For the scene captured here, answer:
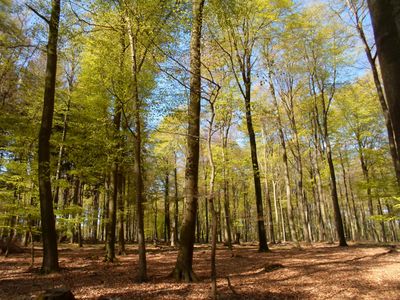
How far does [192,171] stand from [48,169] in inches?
189

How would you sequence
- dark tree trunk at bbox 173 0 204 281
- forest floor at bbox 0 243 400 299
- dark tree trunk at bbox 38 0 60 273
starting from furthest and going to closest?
dark tree trunk at bbox 38 0 60 273
dark tree trunk at bbox 173 0 204 281
forest floor at bbox 0 243 400 299

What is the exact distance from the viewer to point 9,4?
427 inches

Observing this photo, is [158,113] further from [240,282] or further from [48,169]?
[240,282]

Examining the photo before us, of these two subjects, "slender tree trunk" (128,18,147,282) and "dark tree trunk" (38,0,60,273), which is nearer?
"slender tree trunk" (128,18,147,282)

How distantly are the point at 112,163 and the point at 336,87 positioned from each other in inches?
605

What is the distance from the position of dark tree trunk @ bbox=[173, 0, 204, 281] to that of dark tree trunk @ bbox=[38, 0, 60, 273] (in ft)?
13.8

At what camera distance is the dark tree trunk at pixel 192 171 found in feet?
26.1

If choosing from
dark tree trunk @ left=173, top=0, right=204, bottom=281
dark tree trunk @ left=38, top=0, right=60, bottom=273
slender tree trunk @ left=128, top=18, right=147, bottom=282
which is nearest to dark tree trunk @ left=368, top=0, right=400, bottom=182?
dark tree trunk @ left=173, top=0, right=204, bottom=281

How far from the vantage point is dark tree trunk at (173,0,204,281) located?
7945 millimetres

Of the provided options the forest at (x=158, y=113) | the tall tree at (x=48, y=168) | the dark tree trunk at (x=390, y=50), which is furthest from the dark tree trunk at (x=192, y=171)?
the dark tree trunk at (x=390, y=50)

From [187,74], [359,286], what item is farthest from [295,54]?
[359,286]

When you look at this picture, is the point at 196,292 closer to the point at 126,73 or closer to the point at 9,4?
the point at 126,73

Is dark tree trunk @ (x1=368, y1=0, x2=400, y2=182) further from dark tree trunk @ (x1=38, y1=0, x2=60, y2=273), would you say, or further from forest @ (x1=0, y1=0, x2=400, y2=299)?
dark tree trunk @ (x1=38, y1=0, x2=60, y2=273)

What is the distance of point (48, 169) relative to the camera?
30.4ft
